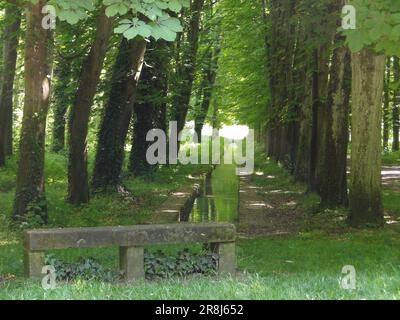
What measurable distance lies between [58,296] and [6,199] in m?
12.1

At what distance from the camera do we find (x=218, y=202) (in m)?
22.3

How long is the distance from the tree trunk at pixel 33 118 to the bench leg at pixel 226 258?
5760 mm

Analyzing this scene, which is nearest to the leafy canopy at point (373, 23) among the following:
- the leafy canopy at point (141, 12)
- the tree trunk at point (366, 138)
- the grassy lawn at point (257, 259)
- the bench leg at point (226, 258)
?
the leafy canopy at point (141, 12)

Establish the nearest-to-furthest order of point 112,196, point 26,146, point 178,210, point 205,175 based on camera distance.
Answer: point 26,146
point 178,210
point 112,196
point 205,175

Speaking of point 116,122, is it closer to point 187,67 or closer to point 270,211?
point 270,211

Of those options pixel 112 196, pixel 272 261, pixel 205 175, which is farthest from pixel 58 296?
pixel 205 175

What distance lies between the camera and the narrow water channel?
1828 centimetres

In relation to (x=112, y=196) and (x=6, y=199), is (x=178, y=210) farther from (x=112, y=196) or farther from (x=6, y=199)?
(x=6, y=199)

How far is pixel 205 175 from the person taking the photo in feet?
110

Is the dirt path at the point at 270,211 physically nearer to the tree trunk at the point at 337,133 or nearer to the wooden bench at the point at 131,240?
the tree trunk at the point at 337,133

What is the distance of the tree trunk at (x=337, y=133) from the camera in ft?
53.0

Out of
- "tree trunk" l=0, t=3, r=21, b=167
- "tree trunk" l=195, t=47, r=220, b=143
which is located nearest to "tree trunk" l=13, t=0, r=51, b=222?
"tree trunk" l=0, t=3, r=21, b=167

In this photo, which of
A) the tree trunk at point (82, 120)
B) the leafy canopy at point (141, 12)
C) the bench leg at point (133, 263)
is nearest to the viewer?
the leafy canopy at point (141, 12)

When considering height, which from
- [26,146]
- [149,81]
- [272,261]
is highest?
[149,81]
